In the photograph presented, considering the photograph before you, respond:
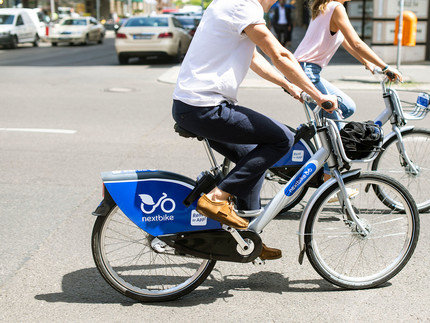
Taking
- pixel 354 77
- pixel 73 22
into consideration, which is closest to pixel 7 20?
pixel 73 22

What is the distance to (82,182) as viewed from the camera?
6.07 m

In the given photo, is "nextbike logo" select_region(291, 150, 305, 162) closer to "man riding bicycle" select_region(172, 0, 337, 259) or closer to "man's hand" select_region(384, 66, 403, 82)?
"man's hand" select_region(384, 66, 403, 82)

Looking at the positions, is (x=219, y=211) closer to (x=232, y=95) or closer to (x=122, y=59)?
(x=232, y=95)

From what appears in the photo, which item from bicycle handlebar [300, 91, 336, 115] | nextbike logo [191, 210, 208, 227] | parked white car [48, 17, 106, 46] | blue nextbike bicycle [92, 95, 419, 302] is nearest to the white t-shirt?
blue nextbike bicycle [92, 95, 419, 302]

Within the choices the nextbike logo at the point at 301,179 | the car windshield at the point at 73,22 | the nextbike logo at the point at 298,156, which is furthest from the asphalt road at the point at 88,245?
the car windshield at the point at 73,22

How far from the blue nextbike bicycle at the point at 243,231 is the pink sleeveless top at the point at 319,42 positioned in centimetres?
132

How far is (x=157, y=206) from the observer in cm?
347

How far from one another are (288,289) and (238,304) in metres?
0.37

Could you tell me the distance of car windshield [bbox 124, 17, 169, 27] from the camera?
19328mm

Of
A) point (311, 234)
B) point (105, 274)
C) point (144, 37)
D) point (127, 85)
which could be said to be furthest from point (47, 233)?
point (144, 37)

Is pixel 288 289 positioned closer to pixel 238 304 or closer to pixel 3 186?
pixel 238 304

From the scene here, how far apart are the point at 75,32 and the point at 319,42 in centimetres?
2745

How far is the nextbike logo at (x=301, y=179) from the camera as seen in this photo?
139 inches

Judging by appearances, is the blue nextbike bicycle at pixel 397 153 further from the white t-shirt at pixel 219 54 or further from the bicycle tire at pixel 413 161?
the white t-shirt at pixel 219 54
